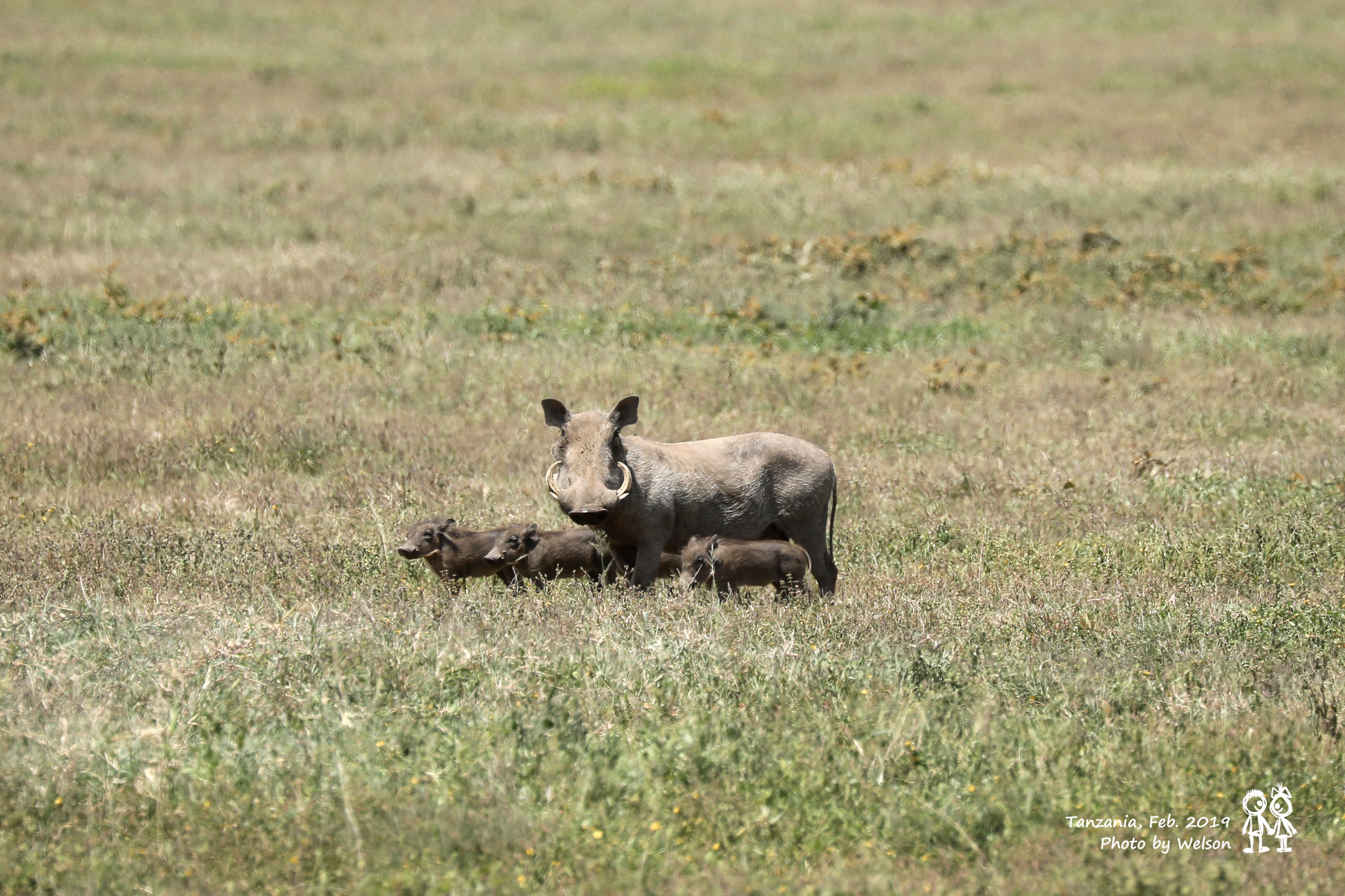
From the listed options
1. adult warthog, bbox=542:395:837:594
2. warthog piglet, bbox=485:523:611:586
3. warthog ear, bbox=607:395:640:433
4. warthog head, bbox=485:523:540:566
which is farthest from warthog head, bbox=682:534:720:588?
warthog head, bbox=485:523:540:566

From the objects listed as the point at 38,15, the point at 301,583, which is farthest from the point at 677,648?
the point at 38,15

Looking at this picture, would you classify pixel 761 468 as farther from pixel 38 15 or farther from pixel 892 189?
pixel 38 15

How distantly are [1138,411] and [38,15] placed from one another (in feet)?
123

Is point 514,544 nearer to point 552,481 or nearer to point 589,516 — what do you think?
point 552,481

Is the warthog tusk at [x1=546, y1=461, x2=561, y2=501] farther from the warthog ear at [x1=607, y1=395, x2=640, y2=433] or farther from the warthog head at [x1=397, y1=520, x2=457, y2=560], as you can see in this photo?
the warthog head at [x1=397, y1=520, x2=457, y2=560]

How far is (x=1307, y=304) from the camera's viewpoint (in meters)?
18.6

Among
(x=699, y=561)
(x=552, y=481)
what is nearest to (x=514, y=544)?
(x=552, y=481)

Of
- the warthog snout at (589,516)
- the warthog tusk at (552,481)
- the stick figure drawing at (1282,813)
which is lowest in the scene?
the stick figure drawing at (1282,813)

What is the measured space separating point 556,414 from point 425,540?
1350mm

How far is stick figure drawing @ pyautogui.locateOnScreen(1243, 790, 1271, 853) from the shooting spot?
5238mm

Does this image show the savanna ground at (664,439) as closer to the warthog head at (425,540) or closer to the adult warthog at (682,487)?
the warthog head at (425,540)

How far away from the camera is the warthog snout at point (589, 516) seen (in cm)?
780

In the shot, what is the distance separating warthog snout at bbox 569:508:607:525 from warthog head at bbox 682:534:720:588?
0.93 meters

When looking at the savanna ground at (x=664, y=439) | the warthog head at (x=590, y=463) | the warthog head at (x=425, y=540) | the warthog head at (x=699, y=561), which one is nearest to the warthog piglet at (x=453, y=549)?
the warthog head at (x=425, y=540)
